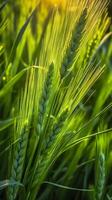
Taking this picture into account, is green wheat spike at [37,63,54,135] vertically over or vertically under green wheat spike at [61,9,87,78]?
under

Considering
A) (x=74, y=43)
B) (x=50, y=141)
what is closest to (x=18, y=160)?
(x=50, y=141)

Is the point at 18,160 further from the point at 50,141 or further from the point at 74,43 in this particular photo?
the point at 74,43

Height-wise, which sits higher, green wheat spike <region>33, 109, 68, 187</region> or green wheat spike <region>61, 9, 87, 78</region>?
green wheat spike <region>61, 9, 87, 78</region>

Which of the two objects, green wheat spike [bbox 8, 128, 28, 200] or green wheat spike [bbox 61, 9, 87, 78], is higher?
green wheat spike [bbox 61, 9, 87, 78]

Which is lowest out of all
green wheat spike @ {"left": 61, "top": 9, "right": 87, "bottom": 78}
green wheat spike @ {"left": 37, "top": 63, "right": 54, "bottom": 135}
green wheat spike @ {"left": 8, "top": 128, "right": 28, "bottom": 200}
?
green wheat spike @ {"left": 8, "top": 128, "right": 28, "bottom": 200}

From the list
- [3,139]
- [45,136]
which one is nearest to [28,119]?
[45,136]

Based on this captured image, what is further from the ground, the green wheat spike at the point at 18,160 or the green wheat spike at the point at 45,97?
the green wheat spike at the point at 45,97

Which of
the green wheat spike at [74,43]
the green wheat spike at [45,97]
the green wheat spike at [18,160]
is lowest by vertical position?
the green wheat spike at [18,160]

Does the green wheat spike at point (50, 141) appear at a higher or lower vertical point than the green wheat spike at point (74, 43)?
lower

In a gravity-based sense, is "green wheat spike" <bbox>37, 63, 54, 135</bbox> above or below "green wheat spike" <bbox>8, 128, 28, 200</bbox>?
above

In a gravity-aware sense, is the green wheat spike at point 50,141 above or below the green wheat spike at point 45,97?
below

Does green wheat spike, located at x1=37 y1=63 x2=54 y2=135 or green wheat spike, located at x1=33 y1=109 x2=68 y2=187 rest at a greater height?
green wheat spike, located at x1=37 y1=63 x2=54 y2=135
